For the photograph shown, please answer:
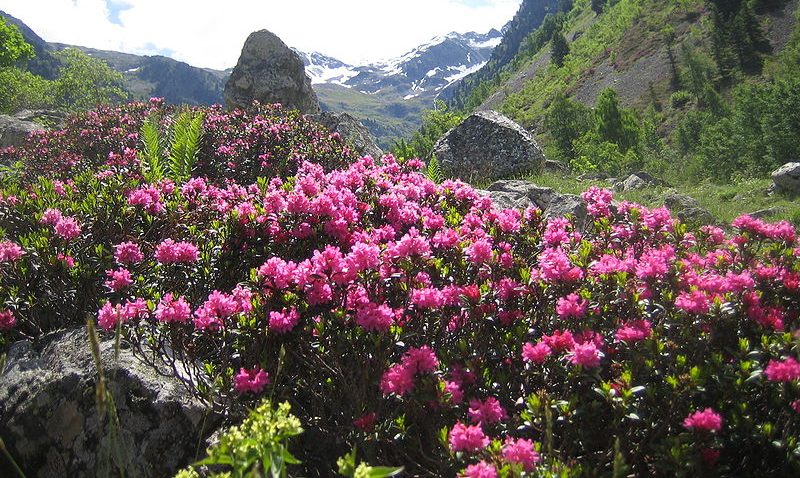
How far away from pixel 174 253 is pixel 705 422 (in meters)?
3.14

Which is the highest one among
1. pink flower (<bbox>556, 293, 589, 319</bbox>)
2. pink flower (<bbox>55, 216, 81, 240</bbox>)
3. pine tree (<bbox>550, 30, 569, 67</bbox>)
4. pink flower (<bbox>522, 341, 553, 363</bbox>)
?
pine tree (<bbox>550, 30, 569, 67</bbox>)

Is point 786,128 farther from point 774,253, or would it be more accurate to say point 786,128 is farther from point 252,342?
point 252,342

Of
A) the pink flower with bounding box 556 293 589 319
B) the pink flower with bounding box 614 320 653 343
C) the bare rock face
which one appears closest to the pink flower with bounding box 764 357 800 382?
the pink flower with bounding box 614 320 653 343

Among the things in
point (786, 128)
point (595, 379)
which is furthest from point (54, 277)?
point (786, 128)

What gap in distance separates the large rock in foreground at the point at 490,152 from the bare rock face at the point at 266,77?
283 inches

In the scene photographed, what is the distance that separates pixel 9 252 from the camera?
325 centimetres

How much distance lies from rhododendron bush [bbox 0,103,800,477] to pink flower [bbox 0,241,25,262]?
0.14 ft

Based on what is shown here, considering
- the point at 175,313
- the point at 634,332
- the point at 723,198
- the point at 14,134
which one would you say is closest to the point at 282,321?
the point at 175,313

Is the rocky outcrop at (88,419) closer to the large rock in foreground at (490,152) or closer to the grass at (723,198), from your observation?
the large rock in foreground at (490,152)

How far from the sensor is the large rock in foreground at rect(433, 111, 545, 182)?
11930mm

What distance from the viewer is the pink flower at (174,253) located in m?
3.16

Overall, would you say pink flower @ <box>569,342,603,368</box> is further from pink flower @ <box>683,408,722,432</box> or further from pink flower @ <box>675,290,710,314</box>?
pink flower @ <box>675,290,710,314</box>

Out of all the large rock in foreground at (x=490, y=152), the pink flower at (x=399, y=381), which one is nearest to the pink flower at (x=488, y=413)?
the pink flower at (x=399, y=381)

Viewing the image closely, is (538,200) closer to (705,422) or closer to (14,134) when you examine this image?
(705,422)
